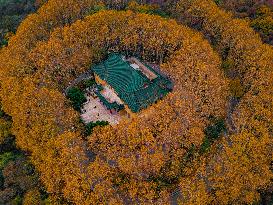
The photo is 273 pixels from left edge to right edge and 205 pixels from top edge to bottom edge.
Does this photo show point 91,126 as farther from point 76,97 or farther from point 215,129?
point 215,129

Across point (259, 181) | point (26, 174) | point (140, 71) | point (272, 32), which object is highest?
point (272, 32)

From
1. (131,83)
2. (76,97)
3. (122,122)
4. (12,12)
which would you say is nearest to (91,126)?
(122,122)

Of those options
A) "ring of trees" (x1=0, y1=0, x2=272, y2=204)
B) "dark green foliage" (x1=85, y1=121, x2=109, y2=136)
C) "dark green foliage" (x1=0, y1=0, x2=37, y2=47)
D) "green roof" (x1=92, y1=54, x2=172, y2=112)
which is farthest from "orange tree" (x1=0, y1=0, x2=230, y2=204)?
"dark green foliage" (x1=0, y1=0, x2=37, y2=47)

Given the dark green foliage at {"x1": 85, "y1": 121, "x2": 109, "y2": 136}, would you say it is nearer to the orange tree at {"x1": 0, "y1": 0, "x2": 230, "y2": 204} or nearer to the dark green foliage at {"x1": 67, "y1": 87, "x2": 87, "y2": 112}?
the orange tree at {"x1": 0, "y1": 0, "x2": 230, "y2": 204}

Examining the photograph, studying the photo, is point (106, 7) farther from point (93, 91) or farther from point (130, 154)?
point (130, 154)

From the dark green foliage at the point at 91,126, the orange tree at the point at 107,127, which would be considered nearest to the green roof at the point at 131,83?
the orange tree at the point at 107,127

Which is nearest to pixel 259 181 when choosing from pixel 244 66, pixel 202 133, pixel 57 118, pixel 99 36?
pixel 202 133

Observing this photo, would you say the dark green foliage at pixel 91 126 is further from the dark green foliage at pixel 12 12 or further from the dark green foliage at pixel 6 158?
the dark green foliage at pixel 12 12
